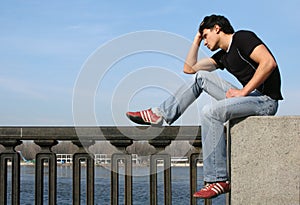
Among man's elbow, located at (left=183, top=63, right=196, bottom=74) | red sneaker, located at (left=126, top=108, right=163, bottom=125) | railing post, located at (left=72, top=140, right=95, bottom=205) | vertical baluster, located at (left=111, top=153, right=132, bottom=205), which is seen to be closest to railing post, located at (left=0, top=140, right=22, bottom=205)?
railing post, located at (left=72, top=140, right=95, bottom=205)

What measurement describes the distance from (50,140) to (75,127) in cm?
33

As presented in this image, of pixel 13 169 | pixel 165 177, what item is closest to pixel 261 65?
pixel 165 177

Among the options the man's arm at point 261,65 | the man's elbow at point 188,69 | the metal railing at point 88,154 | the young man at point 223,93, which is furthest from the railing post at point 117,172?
the man's arm at point 261,65

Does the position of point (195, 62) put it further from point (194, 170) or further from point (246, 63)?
point (194, 170)

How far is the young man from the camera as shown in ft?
15.4

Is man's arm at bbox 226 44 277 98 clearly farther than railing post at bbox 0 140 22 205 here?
No

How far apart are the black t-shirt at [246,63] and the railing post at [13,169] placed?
230cm

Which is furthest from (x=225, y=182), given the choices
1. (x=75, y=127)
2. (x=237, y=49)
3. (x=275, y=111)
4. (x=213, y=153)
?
(x=75, y=127)

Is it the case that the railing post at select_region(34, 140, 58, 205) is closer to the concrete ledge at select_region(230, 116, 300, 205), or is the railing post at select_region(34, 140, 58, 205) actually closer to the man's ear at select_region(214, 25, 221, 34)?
the concrete ledge at select_region(230, 116, 300, 205)

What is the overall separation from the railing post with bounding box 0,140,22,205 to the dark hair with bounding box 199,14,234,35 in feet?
7.28

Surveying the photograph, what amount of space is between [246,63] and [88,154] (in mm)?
1836

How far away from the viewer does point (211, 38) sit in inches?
196

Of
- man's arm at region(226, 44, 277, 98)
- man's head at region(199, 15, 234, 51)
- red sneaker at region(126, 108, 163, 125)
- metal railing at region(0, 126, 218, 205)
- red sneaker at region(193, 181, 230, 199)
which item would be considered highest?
man's head at region(199, 15, 234, 51)

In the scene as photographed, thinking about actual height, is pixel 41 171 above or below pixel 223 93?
below
